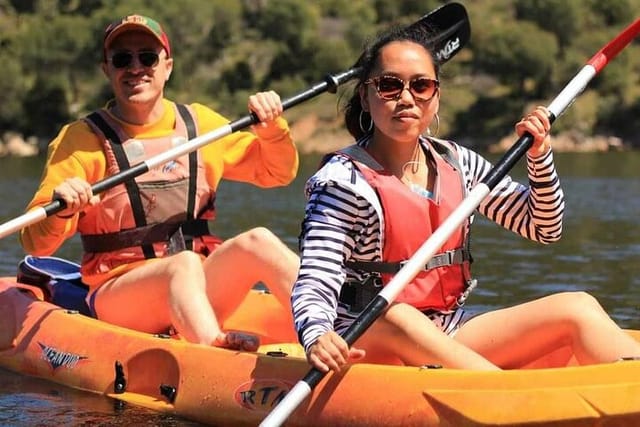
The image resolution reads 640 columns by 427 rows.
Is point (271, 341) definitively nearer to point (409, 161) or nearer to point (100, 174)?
point (100, 174)

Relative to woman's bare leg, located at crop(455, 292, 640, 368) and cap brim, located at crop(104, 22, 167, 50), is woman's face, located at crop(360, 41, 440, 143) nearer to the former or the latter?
woman's bare leg, located at crop(455, 292, 640, 368)

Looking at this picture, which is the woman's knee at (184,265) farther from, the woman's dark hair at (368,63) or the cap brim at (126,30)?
the woman's dark hair at (368,63)

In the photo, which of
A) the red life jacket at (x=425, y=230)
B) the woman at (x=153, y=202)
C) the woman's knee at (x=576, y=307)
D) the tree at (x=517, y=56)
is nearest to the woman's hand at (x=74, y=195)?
the woman at (x=153, y=202)

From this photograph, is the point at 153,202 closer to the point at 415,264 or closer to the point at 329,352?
the point at 415,264

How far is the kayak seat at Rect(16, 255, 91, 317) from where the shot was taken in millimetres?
6051

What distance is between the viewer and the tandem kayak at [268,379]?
3.79 metres

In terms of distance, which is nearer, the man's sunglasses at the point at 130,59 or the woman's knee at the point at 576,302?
the woman's knee at the point at 576,302

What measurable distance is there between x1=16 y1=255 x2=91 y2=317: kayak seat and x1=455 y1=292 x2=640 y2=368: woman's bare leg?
2.30 metres

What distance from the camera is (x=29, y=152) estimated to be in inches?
1832

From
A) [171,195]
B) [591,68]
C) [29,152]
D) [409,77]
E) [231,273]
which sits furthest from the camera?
[29,152]

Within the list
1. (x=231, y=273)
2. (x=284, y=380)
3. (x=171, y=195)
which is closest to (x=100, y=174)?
(x=171, y=195)

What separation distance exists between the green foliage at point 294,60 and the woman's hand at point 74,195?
140ft

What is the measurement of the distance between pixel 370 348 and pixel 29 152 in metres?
43.6

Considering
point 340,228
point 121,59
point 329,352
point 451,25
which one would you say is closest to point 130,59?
point 121,59
